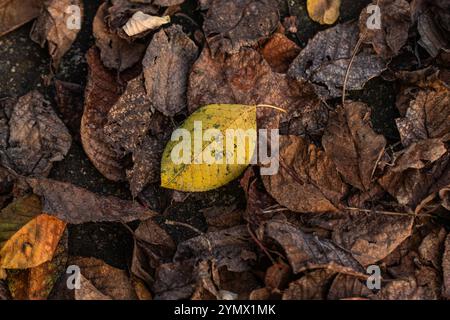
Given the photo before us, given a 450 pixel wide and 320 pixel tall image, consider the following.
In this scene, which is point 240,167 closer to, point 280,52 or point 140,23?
point 280,52

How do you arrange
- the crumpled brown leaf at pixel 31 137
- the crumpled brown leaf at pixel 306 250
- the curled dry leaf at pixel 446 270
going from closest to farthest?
the crumpled brown leaf at pixel 306 250 < the curled dry leaf at pixel 446 270 < the crumpled brown leaf at pixel 31 137

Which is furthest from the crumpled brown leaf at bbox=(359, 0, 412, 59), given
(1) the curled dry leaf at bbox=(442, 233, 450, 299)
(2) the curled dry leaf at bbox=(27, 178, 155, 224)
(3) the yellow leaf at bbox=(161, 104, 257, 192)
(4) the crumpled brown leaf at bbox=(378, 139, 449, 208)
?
(2) the curled dry leaf at bbox=(27, 178, 155, 224)

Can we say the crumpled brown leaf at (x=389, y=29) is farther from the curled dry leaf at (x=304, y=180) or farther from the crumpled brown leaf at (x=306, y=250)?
the crumpled brown leaf at (x=306, y=250)

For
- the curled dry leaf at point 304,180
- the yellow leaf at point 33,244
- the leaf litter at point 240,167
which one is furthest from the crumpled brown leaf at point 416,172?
the yellow leaf at point 33,244

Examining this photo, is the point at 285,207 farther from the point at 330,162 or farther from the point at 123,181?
the point at 123,181

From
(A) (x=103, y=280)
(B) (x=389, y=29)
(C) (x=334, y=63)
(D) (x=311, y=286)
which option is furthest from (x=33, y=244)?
(B) (x=389, y=29)

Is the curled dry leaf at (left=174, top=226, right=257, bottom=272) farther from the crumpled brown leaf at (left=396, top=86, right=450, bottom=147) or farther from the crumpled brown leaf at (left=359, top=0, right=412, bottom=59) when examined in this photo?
the crumpled brown leaf at (left=359, top=0, right=412, bottom=59)
